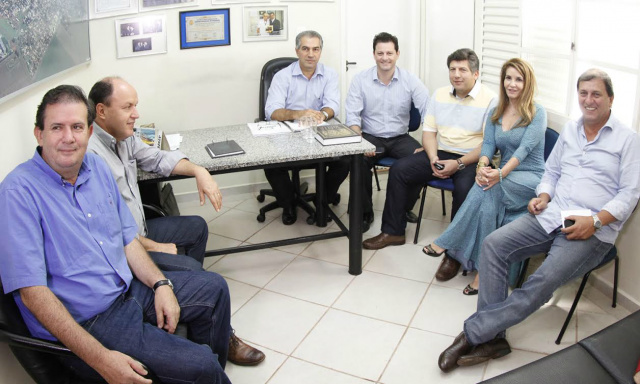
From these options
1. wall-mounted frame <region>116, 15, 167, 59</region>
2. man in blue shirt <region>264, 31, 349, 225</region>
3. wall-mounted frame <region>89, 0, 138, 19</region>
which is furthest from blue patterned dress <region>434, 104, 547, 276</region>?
wall-mounted frame <region>89, 0, 138, 19</region>

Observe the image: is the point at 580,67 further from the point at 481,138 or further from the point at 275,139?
the point at 275,139

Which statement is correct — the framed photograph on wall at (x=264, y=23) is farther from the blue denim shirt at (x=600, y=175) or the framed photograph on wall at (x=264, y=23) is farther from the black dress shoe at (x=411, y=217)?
the blue denim shirt at (x=600, y=175)

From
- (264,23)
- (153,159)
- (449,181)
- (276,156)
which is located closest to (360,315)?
(276,156)

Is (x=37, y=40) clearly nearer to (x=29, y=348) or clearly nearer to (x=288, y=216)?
(x=29, y=348)

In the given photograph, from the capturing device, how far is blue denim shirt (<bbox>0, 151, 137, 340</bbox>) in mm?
1703

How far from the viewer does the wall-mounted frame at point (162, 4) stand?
381 centimetres

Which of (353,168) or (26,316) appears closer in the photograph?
(26,316)

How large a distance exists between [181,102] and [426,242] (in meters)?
1.99

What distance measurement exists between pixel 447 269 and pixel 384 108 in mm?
1231

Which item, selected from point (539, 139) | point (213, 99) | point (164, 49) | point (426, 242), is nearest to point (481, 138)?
point (539, 139)

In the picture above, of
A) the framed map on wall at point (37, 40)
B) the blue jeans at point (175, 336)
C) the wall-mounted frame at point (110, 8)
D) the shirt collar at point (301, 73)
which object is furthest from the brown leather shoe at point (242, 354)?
the wall-mounted frame at point (110, 8)

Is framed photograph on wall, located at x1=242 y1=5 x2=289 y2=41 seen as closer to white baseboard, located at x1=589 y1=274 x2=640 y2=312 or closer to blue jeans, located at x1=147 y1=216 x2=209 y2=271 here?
blue jeans, located at x1=147 y1=216 x2=209 y2=271

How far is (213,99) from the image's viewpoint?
13.8ft

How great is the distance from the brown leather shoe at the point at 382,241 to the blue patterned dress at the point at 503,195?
1.53 feet
